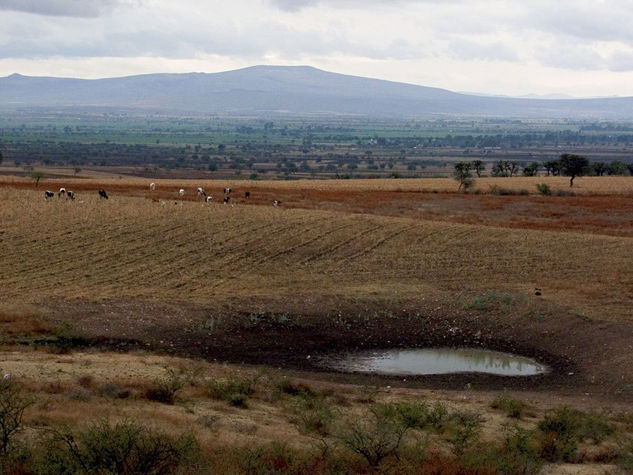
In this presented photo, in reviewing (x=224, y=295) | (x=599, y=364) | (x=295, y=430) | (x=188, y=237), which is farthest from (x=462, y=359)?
(x=188, y=237)

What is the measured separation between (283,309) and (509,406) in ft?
36.4

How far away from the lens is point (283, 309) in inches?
1105

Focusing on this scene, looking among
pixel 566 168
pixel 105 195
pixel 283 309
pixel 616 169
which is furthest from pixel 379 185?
pixel 283 309

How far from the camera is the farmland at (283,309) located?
57.6 feet

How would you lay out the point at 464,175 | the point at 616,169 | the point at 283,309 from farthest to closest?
the point at 616,169, the point at 464,175, the point at 283,309

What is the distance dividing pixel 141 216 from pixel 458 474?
31054 mm

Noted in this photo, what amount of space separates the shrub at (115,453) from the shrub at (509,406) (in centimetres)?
788

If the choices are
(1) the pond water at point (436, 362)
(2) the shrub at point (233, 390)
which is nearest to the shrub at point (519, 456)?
(2) the shrub at point (233, 390)

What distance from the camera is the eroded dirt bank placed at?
22703mm

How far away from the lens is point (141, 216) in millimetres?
41938

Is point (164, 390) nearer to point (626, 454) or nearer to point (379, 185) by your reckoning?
point (626, 454)

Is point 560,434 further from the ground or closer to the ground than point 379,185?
closer to the ground

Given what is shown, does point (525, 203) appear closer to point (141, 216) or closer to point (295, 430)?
point (141, 216)

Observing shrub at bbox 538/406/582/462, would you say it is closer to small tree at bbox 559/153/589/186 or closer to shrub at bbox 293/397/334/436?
shrub at bbox 293/397/334/436
